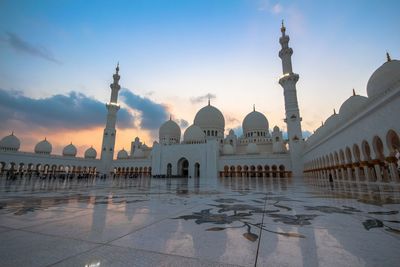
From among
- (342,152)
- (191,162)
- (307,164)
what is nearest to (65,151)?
(191,162)

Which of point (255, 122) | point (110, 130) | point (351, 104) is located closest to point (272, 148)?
point (255, 122)

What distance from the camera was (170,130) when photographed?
4131 cm

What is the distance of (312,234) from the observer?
177 cm

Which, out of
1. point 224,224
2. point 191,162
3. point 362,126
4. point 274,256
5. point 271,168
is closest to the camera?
point 274,256

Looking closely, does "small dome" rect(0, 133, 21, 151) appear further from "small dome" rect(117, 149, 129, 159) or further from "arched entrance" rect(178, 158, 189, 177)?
"arched entrance" rect(178, 158, 189, 177)

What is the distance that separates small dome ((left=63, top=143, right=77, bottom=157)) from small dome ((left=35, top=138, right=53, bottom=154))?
2646mm

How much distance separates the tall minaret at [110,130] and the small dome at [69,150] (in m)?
7.18

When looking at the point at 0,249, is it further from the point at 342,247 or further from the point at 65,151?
the point at 65,151

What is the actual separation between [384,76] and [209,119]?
27.7m

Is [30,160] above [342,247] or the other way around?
A: above

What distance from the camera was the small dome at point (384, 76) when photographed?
38.8ft

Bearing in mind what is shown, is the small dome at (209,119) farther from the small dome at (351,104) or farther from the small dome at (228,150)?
the small dome at (351,104)

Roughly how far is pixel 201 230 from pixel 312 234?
949 millimetres

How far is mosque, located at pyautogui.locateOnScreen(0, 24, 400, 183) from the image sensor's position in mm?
10695
